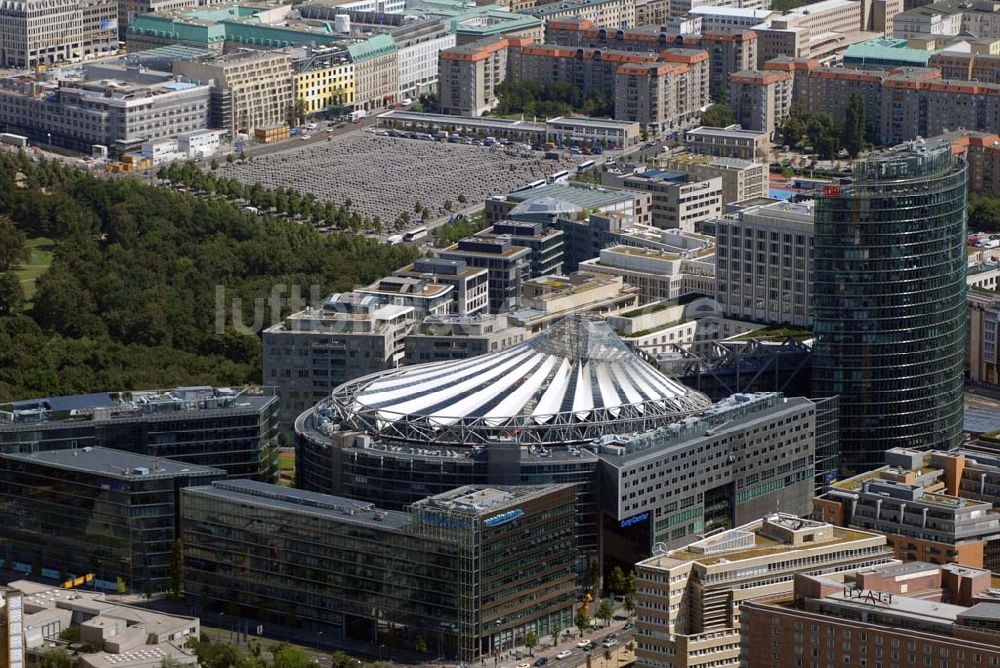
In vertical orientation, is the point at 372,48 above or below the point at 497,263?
above

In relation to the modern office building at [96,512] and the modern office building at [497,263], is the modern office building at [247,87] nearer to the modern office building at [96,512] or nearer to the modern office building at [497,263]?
the modern office building at [497,263]

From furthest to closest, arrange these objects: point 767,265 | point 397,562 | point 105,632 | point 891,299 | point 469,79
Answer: point 469,79 → point 767,265 → point 891,299 → point 397,562 → point 105,632

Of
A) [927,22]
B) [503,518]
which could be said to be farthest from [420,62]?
[503,518]

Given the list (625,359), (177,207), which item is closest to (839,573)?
(625,359)

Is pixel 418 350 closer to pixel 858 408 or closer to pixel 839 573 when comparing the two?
pixel 858 408

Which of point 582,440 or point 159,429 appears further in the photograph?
point 159,429

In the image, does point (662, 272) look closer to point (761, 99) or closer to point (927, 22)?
point (761, 99)
